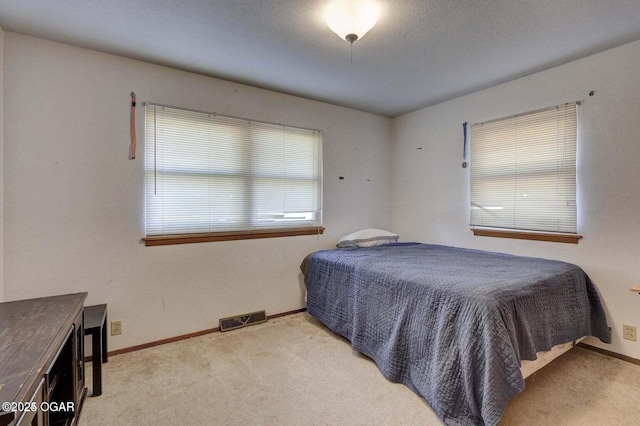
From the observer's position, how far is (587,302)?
7.54 feet

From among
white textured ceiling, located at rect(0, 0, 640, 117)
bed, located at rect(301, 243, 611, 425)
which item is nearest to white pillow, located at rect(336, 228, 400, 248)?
bed, located at rect(301, 243, 611, 425)

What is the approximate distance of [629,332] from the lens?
2.26 meters

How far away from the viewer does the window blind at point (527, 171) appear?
256 cm

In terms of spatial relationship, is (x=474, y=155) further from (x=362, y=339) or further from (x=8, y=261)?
(x=8, y=261)

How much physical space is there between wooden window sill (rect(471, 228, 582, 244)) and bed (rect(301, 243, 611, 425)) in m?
0.23

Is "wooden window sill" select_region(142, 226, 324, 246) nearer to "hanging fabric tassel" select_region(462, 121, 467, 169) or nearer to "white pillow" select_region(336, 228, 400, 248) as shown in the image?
"white pillow" select_region(336, 228, 400, 248)

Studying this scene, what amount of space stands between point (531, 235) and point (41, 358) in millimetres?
3359

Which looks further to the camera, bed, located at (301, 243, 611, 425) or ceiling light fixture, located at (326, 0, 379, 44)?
ceiling light fixture, located at (326, 0, 379, 44)

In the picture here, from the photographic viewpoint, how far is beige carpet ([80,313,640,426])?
5.55 feet

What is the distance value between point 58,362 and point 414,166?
12.1 ft

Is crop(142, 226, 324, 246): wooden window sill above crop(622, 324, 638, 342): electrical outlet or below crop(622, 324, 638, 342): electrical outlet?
above

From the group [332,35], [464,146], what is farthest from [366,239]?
[332,35]

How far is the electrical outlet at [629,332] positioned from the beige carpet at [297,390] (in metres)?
0.19

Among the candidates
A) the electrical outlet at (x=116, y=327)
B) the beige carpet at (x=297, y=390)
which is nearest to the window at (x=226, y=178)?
the electrical outlet at (x=116, y=327)
